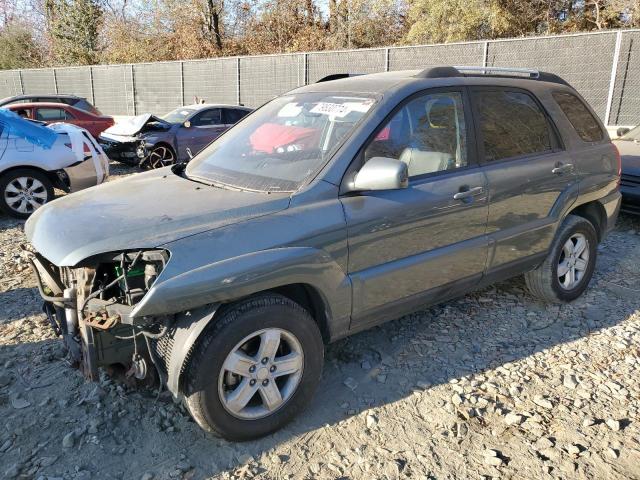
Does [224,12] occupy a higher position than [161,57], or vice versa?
[224,12]

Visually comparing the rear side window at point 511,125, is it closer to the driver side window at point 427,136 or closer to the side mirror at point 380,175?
the driver side window at point 427,136

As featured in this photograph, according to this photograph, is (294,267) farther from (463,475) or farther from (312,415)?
(463,475)

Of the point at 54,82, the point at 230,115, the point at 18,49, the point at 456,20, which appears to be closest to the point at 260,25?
the point at 54,82

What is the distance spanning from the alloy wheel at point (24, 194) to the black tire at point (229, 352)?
18.8 ft

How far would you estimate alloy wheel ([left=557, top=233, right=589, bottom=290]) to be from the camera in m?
4.50

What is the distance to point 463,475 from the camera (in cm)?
265

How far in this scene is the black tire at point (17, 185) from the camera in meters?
7.11

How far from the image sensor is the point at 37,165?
721cm

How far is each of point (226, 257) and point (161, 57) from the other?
30.3 m

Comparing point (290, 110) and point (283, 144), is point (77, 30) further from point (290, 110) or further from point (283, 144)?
point (283, 144)

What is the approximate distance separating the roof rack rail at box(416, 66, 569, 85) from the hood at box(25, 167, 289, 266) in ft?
4.78

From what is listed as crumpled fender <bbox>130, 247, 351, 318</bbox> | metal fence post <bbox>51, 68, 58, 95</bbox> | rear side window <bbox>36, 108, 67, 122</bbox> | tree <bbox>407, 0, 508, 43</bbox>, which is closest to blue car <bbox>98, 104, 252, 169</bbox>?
rear side window <bbox>36, 108, 67, 122</bbox>

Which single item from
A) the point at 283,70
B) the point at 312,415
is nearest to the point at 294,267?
the point at 312,415

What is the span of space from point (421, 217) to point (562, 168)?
5.20ft
